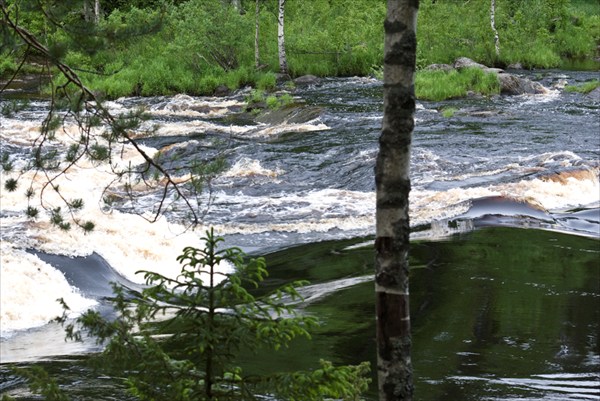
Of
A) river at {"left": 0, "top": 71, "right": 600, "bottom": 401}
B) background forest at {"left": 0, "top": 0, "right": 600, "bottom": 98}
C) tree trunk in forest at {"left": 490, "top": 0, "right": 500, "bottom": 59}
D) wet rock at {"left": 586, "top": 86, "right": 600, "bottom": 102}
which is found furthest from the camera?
tree trunk in forest at {"left": 490, "top": 0, "right": 500, "bottom": 59}

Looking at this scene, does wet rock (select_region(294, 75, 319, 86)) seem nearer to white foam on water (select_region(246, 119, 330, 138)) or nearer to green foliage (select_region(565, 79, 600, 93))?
green foliage (select_region(565, 79, 600, 93))

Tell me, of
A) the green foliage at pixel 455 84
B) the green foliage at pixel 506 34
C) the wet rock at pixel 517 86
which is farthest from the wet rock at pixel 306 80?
the wet rock at pixel 517 86

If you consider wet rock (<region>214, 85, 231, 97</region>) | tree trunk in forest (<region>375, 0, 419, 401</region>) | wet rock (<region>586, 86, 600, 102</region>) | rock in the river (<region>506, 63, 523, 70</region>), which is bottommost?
tree trunk in forest (<region>375, 0, 419, 401</region>)

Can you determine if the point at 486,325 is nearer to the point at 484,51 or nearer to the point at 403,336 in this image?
the point at 403,336

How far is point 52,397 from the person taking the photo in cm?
395

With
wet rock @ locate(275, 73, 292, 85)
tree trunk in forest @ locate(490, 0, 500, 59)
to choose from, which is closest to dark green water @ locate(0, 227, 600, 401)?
wet rock @ locate(275, 73, 292, 85)

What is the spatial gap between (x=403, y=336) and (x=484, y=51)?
109 ft

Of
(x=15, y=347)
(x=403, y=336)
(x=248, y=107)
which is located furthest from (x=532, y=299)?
(x=248, y=107)

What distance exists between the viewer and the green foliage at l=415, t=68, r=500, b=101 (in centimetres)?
2595

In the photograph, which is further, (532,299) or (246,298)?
(532,299)

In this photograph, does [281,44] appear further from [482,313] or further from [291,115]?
[482,313]

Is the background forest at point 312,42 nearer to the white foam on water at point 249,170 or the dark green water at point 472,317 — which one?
the white foam on water at point 249,170

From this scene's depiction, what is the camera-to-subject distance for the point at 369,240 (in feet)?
41.0

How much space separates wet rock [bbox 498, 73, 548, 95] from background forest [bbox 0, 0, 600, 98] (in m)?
5.45
